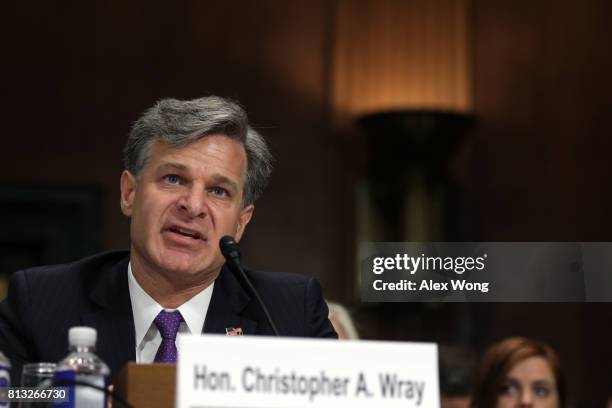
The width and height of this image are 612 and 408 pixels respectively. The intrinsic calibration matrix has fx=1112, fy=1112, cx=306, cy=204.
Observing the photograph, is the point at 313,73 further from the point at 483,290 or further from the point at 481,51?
the point at 483,290

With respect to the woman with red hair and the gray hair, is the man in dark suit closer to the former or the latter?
the gray hair

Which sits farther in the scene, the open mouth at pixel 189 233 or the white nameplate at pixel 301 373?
the open mouth at pixel 189 233

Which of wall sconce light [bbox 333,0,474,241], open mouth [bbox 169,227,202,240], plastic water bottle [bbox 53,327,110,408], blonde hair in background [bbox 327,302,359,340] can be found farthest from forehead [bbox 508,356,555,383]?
plastic water bottle [bbox 53,327,110,408]

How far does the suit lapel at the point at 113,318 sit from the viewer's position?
2.37m

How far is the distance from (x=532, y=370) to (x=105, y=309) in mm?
Result: 1615

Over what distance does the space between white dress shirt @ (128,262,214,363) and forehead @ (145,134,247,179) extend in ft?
0.91

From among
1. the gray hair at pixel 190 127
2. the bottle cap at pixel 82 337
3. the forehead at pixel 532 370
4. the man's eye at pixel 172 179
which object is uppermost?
the gray hair at pixel 190 127

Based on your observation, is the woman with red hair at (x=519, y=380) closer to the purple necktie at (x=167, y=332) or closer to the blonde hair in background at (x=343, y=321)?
the blonde hair in background at (x=343, y=321)

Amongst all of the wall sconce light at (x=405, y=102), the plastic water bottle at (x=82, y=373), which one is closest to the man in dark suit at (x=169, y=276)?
the plastic water bottle at (x=82, y=373)

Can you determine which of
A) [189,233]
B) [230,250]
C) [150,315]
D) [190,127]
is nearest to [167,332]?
[150,315]

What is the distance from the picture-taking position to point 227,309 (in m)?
2.52

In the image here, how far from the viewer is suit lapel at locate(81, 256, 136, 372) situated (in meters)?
2.37

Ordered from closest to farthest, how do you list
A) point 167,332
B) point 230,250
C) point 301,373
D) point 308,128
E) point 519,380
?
1. point 301,373
2. point 230,250
3. point 167,332
4. point 519,380
5. point 308,128

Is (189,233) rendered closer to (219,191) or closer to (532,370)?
(219,191)
